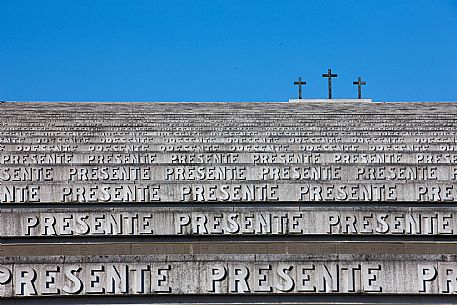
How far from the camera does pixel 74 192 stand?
38.4 feet

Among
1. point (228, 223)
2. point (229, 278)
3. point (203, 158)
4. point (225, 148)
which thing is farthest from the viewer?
point (225, 148)

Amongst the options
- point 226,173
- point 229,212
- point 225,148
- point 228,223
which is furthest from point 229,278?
point 225,148

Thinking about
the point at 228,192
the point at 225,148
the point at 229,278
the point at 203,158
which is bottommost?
the point at 229,278

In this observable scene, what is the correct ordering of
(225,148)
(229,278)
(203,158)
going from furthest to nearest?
(225,148)
(203,158)
(229,278)

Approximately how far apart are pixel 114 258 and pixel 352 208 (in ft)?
11.3

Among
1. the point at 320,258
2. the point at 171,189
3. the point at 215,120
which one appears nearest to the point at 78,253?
the point at 171,189

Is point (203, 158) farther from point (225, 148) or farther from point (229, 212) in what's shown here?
point (229, 212)

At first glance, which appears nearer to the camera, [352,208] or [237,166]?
[352,208]

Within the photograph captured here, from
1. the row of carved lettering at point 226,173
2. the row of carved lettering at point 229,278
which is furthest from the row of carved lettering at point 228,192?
the row of carved lettering at point 229,278

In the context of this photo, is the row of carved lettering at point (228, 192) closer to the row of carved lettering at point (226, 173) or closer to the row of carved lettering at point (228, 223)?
the row of carved lettering at point (226, 173)

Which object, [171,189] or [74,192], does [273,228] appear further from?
[74,192]

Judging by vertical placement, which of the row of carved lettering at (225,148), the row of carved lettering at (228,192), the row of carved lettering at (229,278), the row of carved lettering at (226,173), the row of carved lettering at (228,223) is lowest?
the row of carved lettering at (229,278)

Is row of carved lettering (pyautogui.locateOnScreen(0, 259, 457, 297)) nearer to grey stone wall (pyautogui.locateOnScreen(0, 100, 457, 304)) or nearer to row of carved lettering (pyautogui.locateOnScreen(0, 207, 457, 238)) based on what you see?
grey stone wall (pyautogui.locateOnScreen(0, 100, 457, 304))

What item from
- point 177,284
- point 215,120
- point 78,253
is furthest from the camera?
point 215,120
